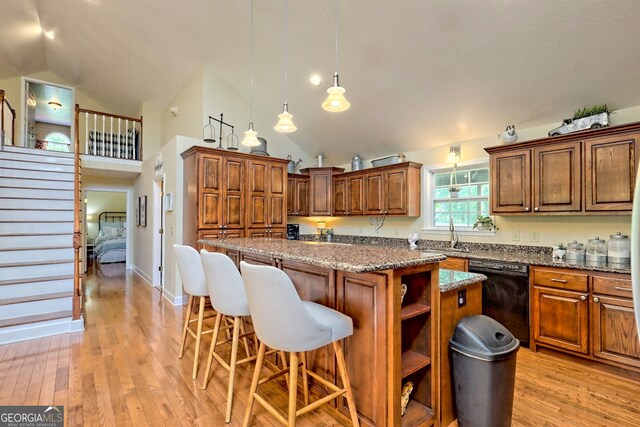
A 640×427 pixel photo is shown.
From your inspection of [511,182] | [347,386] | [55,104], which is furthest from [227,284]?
[55,104]

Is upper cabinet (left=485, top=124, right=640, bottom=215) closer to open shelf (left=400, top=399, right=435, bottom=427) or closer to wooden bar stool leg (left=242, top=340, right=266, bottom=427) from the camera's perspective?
open shelf (left=400, top=399, right=435, bottom=427)

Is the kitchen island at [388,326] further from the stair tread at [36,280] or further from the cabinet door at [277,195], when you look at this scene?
the stair tread at [36,280]

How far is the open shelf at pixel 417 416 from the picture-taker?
1.69 meters

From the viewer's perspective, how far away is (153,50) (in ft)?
16.6

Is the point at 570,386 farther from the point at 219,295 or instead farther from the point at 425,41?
the point at 425,41

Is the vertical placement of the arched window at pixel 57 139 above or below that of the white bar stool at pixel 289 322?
above

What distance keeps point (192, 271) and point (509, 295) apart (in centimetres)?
306

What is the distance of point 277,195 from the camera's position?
Result: 502 cm

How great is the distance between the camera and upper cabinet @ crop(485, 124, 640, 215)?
272 centimetres

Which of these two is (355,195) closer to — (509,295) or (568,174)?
(509,295)

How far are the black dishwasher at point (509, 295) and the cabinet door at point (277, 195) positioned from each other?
305 centimetres

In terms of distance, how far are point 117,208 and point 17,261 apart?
8.09m

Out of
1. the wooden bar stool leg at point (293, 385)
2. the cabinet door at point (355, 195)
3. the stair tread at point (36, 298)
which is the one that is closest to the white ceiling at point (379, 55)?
the cabinet door at point (355, 195)

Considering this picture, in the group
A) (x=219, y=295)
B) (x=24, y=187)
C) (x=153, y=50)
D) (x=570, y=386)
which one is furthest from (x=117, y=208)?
(x=570, y=386)
